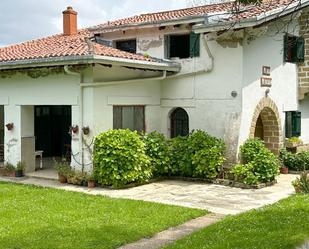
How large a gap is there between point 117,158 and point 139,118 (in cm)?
304

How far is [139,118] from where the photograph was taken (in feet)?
49.3

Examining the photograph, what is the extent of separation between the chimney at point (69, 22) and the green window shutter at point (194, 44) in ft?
22.6

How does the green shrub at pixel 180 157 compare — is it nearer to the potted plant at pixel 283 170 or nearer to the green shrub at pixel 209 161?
the green shrub at pixel 209 161

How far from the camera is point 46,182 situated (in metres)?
13.2

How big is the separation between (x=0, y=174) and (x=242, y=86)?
26.2 feet

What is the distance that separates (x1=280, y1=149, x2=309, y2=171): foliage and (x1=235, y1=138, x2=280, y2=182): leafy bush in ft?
8.49

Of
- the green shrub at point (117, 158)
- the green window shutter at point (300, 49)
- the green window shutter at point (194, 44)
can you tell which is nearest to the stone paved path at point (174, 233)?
the green shrub at point (117, 158)

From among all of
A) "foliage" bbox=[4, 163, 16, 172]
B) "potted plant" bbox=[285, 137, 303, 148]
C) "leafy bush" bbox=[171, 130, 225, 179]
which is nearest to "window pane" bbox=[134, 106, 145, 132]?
"leafy bush" bbox=[171, 130, 225, 179]

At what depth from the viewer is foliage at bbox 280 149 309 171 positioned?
15.7m

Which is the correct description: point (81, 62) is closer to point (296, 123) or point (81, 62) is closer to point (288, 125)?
point (288, 125)

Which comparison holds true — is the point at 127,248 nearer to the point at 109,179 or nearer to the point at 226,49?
the point at 109,179

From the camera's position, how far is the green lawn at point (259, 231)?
6.39 metres

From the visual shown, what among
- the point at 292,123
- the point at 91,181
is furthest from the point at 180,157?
the point at 292,123

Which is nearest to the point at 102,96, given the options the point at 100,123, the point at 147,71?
the point at 100,123
